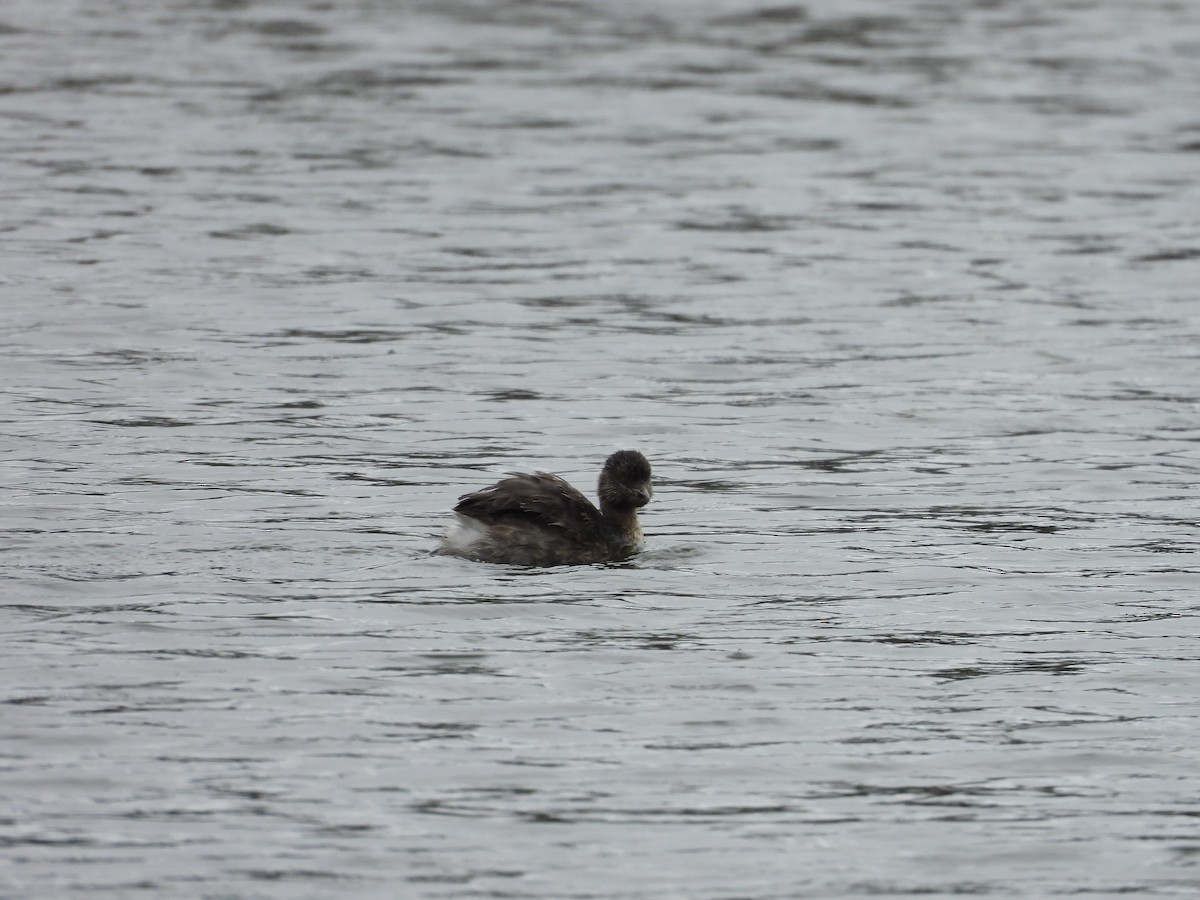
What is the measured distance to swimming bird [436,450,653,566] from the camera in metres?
11.5

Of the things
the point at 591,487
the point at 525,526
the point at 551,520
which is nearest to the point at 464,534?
the point at 525,526

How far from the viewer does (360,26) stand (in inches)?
1423

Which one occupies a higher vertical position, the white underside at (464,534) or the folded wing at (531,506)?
the folded wing at (531,506)

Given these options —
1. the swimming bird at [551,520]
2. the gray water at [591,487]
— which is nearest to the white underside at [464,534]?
the swimming bird at [551,520]

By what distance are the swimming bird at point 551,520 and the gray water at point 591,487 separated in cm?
18

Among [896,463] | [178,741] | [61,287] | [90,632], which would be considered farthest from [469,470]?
[61,287]

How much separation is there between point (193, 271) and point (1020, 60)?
18.6 meters

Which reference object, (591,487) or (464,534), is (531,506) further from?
(591,487)

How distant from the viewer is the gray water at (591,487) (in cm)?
821

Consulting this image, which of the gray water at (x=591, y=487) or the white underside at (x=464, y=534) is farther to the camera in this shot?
the white underside at (x=464, y=534)

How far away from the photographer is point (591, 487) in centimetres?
1329

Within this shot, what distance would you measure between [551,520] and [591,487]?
171 cm

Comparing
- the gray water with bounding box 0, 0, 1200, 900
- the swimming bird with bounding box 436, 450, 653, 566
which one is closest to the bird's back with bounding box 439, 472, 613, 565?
the swimming bird with bounding box 436, 450, 653, 566

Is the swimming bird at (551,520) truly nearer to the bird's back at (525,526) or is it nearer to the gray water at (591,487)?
the bird's back at (525,526)
